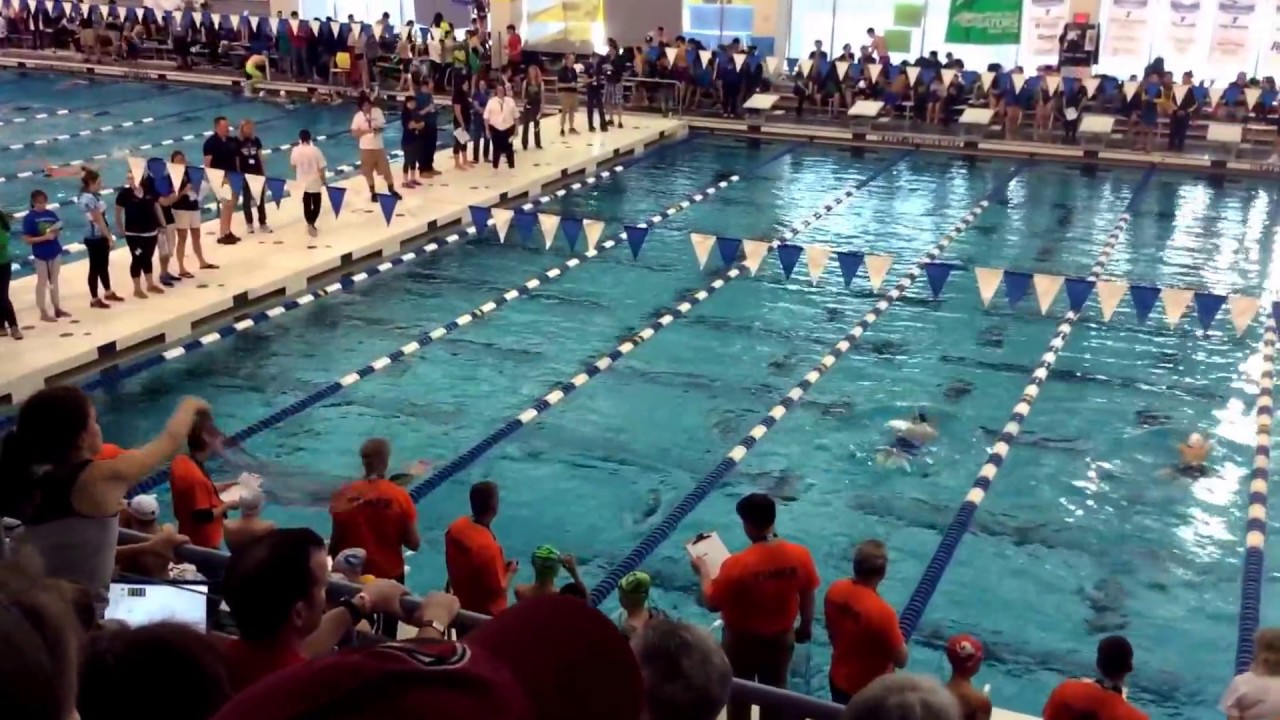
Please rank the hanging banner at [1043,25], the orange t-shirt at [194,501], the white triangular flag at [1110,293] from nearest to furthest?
1. the orange t-shirt at [194,501]
2. the white triangular flag at [1110,293]
3. the hanging banner at [1043,25]

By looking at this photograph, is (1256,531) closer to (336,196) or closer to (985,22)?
(336,196)

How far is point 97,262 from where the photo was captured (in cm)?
900

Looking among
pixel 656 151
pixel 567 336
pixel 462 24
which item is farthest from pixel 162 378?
pixel 462 24

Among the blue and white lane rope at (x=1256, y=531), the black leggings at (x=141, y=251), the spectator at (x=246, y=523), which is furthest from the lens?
the black leggings at (x=141, y=251)

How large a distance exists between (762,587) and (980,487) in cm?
327

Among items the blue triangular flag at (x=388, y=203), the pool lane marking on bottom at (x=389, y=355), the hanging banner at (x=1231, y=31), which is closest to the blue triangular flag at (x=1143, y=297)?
the pool lane marking on bottom at (x=389, y=355)

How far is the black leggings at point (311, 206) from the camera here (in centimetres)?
1113

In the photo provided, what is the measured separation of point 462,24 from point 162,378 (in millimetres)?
15073

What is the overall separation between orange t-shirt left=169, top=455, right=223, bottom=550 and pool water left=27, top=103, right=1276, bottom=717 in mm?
1416

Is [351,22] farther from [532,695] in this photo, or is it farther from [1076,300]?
[532,695]

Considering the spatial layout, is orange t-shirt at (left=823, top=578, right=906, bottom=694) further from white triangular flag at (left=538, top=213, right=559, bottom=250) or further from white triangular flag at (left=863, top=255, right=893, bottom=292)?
white triangular flag at (left=538, top=213, right=559, bottom=250)

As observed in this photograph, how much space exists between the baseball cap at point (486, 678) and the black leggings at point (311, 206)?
1057 cm

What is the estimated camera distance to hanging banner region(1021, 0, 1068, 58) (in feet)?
57.7

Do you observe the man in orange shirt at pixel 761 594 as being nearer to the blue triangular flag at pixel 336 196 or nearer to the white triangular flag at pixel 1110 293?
the white triangular flag at pixel 1110 293
